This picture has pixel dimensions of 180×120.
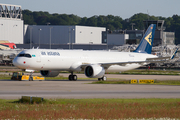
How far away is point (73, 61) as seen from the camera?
49750 millimetres

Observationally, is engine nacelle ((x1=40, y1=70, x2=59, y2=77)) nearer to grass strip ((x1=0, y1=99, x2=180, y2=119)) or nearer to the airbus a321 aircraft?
the airbus a321 aircraft

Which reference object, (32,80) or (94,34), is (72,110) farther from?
(94,34)

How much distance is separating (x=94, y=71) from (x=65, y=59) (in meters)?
4.55

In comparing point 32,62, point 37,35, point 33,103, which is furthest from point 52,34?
point 33,103

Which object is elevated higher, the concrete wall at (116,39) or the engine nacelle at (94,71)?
the concrete wall at (116,39)

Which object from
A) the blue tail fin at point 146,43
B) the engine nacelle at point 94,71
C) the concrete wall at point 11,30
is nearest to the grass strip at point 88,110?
the engine nacelle at point 94,71

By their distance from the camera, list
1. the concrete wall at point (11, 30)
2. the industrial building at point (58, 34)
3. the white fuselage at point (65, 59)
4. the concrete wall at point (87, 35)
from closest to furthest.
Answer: the white fuselage at point (65, 59) → the concrete wall at point (11, 30) → the industrial building at point (58, 34) → the concrete wall at point (87, 35)

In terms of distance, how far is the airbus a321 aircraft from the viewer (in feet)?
151

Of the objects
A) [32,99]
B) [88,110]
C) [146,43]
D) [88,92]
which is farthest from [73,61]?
[88,110]

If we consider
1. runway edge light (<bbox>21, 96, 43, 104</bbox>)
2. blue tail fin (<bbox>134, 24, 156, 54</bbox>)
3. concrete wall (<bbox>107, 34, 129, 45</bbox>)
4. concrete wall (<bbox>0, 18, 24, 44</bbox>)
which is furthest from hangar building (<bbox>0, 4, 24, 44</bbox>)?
runway edge light (<bbox>21, 96, 43, 104</bbox>)

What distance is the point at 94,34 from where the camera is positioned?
586ft

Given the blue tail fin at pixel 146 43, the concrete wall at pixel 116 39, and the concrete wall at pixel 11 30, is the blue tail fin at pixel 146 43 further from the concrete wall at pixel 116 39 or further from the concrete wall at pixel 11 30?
the concrete wall at pixel 11 30

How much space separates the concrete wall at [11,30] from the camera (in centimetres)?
15709

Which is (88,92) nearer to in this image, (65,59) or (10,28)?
(65,59)
